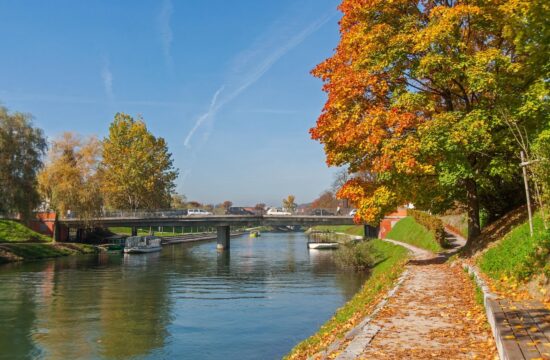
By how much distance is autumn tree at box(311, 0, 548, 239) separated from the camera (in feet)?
64.0

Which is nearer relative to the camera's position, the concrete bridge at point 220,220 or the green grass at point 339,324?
the green grass at point 339,324

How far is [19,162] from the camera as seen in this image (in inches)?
1977

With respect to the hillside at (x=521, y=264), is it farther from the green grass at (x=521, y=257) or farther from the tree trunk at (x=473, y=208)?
the tree trunk at (x=473, y=208)

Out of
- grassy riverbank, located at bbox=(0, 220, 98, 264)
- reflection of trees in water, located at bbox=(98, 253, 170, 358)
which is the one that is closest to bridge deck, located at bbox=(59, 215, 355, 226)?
grassy riverbank, located at bbox=(0, 220, 98, 264)

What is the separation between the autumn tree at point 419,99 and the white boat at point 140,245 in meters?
50.0

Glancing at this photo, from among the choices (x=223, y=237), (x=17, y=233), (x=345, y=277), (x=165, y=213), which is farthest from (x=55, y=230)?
(x=345, y=277)

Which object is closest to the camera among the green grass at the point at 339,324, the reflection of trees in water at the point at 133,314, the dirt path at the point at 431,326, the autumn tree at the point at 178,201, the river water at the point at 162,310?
the dirt path at the point at 431,326

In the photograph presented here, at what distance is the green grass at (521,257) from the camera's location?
41.1ft

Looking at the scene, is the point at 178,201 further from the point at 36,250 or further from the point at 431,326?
the point at 431,326

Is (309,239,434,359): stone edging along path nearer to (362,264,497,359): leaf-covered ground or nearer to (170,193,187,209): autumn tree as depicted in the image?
(362,264,497,359): leaf-covered ground

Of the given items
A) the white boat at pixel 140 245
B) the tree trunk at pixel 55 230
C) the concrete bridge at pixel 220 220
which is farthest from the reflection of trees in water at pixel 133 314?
the concrete bridge at pixel 220 220

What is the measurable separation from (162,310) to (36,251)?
118ft

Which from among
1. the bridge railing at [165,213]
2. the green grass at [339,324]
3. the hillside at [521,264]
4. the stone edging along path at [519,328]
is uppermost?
the bridge railing at [165,213]

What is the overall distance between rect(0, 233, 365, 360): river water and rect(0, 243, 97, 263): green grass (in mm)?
4985
